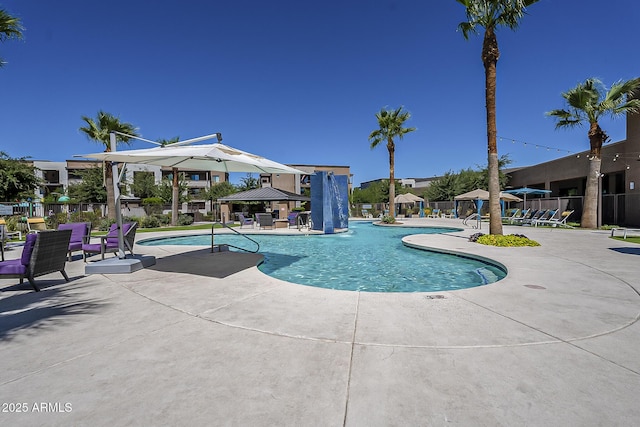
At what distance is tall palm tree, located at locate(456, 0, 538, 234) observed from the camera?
395 inches

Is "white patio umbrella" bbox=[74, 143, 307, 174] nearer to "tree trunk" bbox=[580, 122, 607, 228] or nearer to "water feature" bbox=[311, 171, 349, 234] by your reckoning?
"water feature" bbox=[311, 171, 349, 234]

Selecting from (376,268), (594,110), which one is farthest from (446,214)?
(376,268)

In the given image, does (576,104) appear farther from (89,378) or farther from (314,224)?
(89,378)

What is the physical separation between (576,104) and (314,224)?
14931 millimetres

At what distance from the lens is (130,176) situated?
154 ft

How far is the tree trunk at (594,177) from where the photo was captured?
14.8 metres

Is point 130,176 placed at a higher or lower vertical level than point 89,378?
higher

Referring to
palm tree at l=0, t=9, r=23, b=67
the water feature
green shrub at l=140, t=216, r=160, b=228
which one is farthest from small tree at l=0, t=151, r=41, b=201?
the water feature

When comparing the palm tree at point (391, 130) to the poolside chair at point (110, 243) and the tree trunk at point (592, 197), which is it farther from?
the poolside chair at point (110, 243)

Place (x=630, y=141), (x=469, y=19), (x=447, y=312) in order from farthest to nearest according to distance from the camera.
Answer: (x=630, y=141), (x=469, y=19), (x=447, y=312)

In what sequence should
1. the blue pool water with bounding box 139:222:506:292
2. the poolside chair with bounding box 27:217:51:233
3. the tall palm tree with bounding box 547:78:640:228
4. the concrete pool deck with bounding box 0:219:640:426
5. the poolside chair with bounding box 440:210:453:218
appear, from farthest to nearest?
the poolside chair with bounding box 440:210:453:218 → the tall palm tree with bounding box 547:78:640:228 → the poolside chair with bounding box 27:217:51:233 → the blue pool water with bounding box 139:222:506:292 → the concrete pool deck with bounding box 0:219:640:426

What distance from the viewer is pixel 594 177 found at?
1482 cm

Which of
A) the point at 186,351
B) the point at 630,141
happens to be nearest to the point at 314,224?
the point at 186,351

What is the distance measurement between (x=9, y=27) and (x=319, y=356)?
14.6 meters
